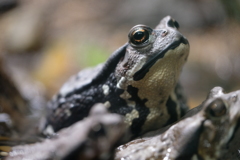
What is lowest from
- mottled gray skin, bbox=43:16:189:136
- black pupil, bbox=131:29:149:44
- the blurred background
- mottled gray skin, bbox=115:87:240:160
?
mottled gray skin, bbox=115:87:240:160

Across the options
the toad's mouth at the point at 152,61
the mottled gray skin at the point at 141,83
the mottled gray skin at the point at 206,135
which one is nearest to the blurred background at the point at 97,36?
the mottled gray skin at the point at 141,83

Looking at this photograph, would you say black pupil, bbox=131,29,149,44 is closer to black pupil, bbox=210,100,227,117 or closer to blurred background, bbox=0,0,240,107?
black pupil, bbox=210,100,227,117

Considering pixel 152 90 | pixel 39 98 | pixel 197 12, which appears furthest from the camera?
pixel 197 12

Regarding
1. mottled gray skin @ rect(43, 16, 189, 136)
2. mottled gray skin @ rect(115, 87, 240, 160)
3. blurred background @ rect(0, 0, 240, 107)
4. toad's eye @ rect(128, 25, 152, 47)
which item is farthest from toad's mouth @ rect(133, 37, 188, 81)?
blurred background @ rect(0, 0, 240, 107)

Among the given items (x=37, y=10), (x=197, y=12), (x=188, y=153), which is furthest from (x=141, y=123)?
(x=37, y=10)

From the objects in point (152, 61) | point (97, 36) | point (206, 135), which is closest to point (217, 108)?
point (206, 135)

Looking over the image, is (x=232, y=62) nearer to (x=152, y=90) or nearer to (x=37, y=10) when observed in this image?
(x=152, y=90)

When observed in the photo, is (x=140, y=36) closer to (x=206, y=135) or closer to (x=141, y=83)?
(x=141, y=83)
